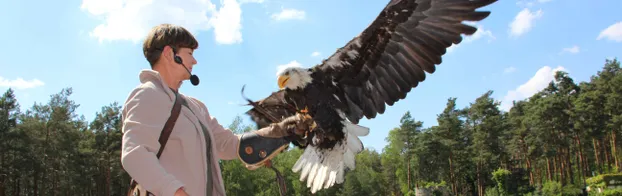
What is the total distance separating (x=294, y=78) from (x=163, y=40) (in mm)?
2506

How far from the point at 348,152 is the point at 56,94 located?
3898cm

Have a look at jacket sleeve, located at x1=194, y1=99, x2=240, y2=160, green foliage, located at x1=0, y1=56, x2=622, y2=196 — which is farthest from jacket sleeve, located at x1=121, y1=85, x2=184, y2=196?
green foliage, located at x1=0, y1=56, x2=622, y2=196

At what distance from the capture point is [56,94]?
38188mm

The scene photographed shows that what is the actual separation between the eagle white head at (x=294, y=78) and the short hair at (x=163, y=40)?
2423 mm

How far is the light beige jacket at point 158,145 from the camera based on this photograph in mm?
1918

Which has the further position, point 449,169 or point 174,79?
point 449,169

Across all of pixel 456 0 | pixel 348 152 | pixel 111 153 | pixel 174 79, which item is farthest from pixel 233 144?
pixel 111 153

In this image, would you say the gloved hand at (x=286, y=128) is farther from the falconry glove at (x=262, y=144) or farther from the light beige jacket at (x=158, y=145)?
the light beige jacket at (x=158, y=145)

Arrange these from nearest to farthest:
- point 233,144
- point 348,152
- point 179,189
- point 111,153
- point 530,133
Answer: point 179,189 → point 233,144 → point 348,152 → point 111,153 → point 530,133

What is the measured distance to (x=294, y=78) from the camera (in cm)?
468

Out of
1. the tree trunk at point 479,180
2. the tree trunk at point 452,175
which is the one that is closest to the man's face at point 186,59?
the tree trunk at point 452,175

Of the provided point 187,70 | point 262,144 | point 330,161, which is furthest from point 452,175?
point 187,70

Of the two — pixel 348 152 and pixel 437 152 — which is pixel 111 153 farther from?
pixel 348 152

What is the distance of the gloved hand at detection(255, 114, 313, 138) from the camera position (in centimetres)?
296
